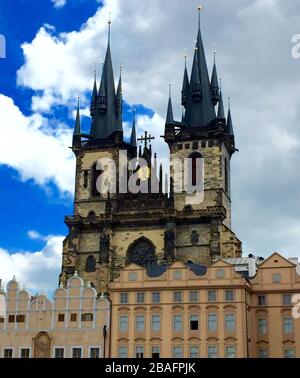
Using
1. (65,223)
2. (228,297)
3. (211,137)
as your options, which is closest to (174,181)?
→ (211,137)

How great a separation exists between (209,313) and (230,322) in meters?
1.78

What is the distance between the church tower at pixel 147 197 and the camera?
79.9 metres

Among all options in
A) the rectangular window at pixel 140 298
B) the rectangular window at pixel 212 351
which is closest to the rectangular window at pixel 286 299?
the rectangular window at pixel 212 351

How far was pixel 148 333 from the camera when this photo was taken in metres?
59.6

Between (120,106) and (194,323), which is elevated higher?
(120,106)

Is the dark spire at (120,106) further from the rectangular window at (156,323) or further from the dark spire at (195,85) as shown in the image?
the rectangular window at (156,323)

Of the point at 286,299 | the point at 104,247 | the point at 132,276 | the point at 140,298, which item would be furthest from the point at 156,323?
the point at 104,247

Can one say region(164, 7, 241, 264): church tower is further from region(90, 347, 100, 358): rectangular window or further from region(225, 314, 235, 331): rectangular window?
region(90, 347, 100, 358): rectangular window

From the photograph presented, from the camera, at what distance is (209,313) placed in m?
59.1

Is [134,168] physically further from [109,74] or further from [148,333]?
[148,333]

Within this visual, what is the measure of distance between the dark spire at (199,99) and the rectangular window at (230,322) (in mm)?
31966

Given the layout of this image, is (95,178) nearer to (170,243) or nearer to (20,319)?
(170,243)
